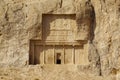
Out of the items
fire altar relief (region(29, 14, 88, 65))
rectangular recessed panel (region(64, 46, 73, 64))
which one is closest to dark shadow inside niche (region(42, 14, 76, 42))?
fire altar relief (region(29, 14, 88, 65))

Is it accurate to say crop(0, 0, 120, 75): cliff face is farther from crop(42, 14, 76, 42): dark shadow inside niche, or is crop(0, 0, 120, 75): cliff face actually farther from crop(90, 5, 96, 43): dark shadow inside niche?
crop(42, 14, 76, 42): dark shadow inside niche

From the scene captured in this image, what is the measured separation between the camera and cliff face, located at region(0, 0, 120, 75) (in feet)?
87.0

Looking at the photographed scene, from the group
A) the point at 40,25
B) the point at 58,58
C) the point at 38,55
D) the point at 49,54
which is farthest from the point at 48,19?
the point at 58,58

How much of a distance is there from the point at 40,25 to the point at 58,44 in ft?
6.17

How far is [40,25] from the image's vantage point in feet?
90.9

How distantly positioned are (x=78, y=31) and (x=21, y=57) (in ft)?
14.5

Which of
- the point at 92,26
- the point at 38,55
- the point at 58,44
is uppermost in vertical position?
the point at 92,26

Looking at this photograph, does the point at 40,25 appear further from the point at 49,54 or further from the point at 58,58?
the point at 58,58

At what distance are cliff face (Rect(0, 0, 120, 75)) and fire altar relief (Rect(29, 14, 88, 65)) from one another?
1.64ft

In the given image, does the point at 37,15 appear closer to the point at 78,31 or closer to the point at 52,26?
the point at 52,26

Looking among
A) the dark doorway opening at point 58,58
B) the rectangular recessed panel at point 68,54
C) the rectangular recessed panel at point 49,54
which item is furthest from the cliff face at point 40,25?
the dark doorway opening at point 58,58

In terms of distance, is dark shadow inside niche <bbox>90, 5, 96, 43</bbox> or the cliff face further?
dark shadow inside niche <bbox>90, 5, 96, 43</bbox>

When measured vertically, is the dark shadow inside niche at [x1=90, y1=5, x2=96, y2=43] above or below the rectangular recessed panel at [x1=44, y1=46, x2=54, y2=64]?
above

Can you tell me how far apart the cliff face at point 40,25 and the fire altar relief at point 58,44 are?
0.50m
